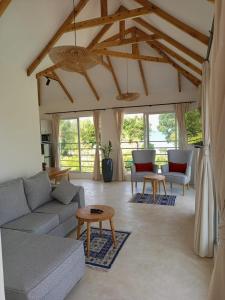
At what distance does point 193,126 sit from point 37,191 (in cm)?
476

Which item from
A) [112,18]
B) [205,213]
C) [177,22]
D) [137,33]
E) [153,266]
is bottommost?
[153,266]

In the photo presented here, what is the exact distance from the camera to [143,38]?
14.5 ft

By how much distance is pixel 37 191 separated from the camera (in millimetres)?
3541

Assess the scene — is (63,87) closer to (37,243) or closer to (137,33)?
(137,33)

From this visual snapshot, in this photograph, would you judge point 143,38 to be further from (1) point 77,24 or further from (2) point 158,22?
(1) point 77,24

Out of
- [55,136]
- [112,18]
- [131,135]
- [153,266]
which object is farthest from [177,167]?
[55,136]

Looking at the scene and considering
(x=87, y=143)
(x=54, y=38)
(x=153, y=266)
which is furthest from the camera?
(x=87, y=143)

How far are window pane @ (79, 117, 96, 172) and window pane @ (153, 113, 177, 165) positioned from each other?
2.02 meters

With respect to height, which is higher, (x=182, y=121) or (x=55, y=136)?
(x=182, y=121)

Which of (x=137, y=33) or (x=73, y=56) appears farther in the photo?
(x=137, y=33)

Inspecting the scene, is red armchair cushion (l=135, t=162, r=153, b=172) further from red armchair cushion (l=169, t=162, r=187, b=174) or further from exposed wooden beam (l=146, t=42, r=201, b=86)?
exposed wooden beam (l=146, t=42, r=201, b=86)

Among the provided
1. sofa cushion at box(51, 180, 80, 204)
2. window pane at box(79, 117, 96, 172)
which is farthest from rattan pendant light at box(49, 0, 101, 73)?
window pane at box(79, 117, 96, 172)

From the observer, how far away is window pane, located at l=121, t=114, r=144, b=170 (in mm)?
7160

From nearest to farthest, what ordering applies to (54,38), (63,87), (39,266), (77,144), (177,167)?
(39,266) → (54,38) → (177,167) → (63,87) → (77,144)
